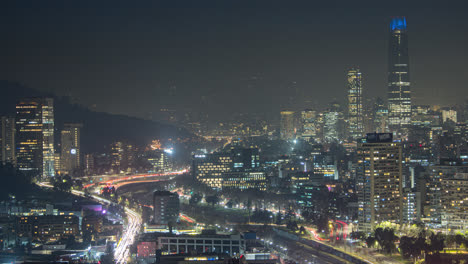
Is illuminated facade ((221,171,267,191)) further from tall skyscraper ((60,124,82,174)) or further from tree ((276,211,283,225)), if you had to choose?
tree ((276,211,283,225))

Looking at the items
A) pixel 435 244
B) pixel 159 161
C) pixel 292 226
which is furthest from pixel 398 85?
pixel 435 244

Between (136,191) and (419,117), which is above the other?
(419,117)

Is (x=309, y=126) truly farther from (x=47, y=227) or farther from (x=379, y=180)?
(x=47, y=227)

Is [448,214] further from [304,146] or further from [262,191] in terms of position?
[304,146]

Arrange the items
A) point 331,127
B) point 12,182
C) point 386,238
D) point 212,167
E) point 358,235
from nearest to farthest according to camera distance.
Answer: point 386,238
point 358,235
point 12,182
point 212,167
point 331,127

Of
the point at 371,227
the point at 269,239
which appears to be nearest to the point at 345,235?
the point at 371,227

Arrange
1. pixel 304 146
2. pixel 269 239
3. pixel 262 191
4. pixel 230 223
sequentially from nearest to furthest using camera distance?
pixel 269 239, pixel 230 223, pixel 262 191, pixel 304 146

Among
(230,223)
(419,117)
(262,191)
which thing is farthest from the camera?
(419,117)
